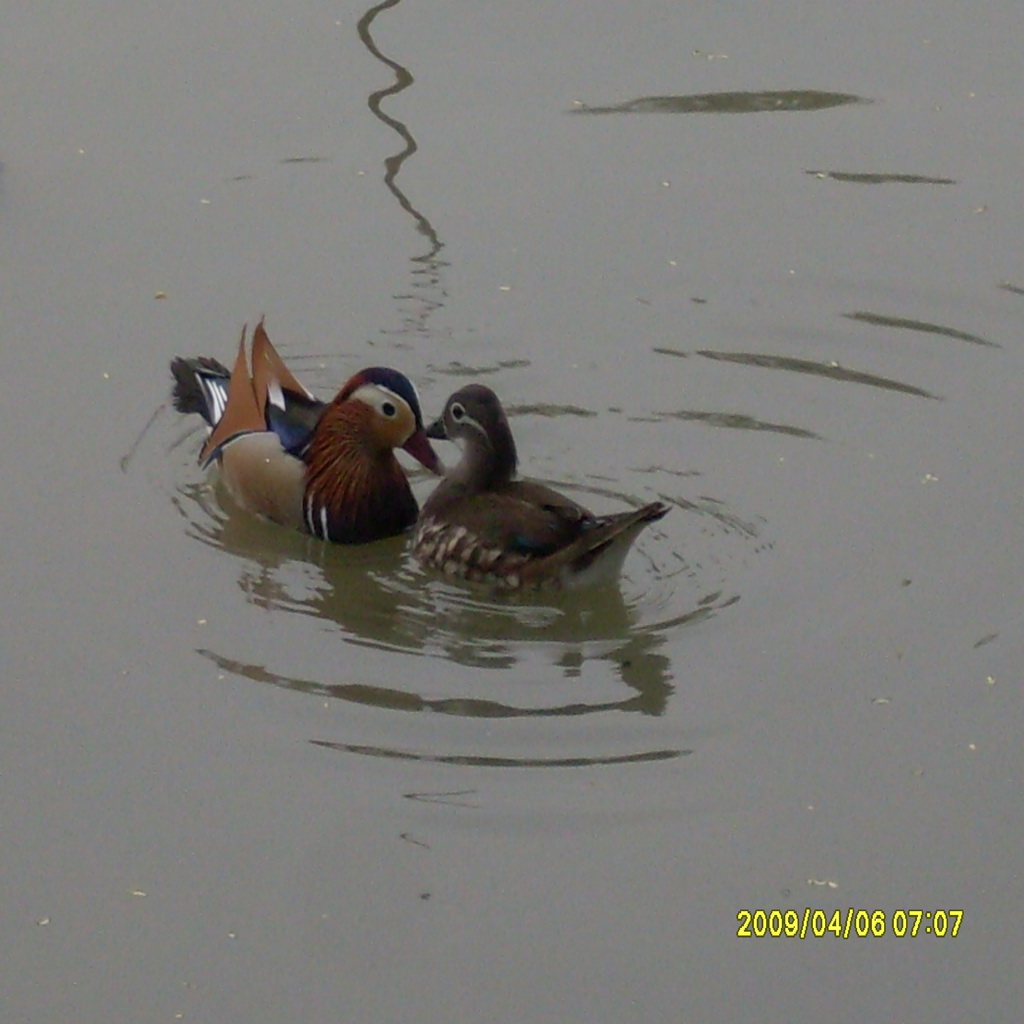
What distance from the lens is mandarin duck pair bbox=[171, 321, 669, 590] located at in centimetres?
720

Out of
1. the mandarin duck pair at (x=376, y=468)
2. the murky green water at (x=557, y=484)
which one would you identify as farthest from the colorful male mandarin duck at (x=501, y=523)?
the murky green water at (x=557, y=484)

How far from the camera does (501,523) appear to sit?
23.7ft

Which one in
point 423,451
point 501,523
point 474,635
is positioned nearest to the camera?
point 474,635

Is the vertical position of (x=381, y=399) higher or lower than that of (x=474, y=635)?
higher

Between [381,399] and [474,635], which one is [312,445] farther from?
[474,635]

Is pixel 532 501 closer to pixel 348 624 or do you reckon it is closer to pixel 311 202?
pixel 348 624

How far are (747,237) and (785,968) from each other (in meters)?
4.40
